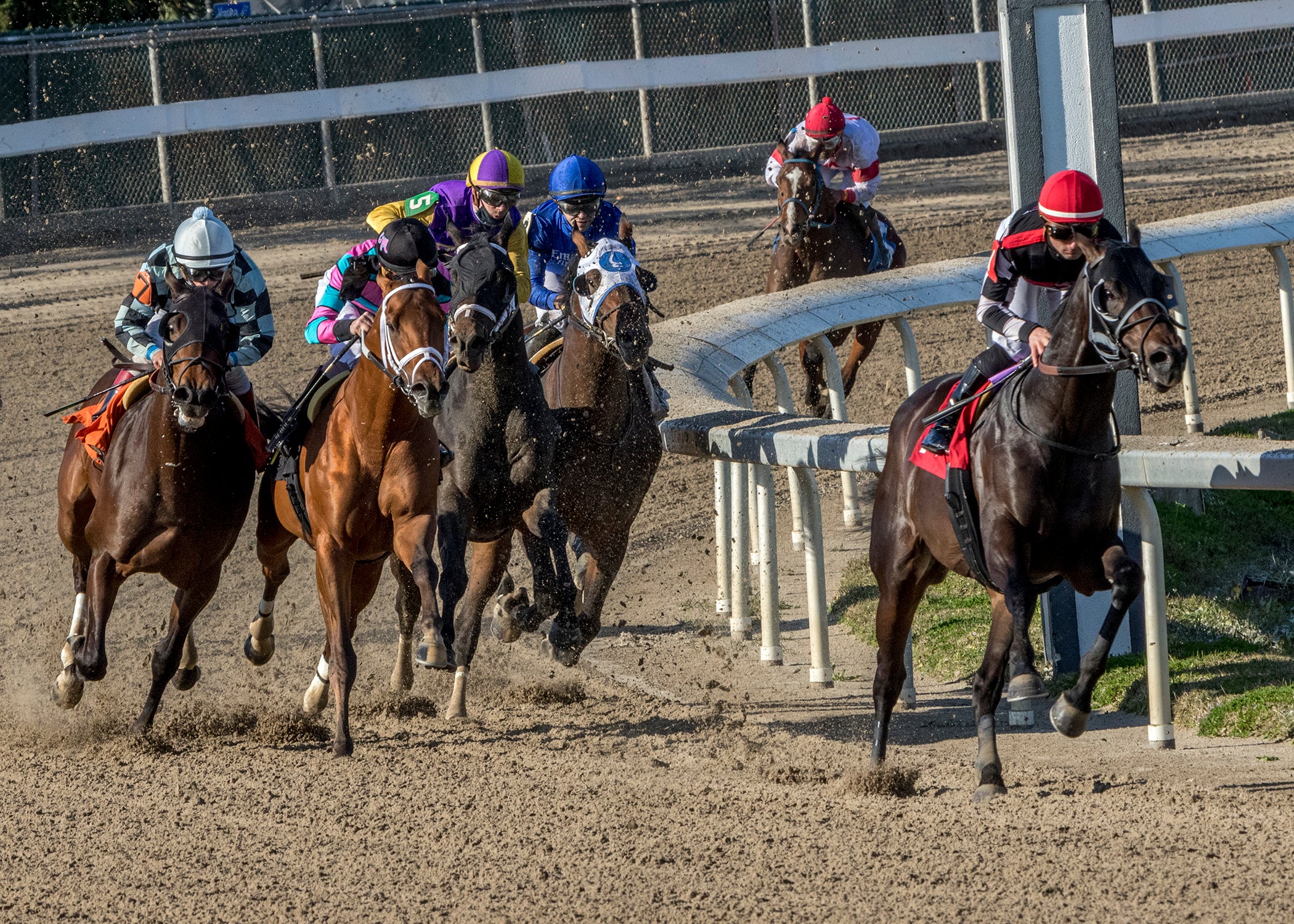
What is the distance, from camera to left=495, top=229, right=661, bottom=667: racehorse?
645 centimetres

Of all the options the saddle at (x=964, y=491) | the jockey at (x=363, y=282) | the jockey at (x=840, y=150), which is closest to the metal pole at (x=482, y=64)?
the jockey at (x=840, y=150)

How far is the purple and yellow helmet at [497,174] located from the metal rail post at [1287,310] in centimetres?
452

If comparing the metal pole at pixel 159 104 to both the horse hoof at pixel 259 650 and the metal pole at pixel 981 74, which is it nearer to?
the metal pole at pixel 981 74

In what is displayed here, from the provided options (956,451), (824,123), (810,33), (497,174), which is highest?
(810,33)

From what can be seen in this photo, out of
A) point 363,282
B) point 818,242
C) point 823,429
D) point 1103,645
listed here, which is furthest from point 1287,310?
point 363,282

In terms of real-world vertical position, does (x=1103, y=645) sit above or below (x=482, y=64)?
below

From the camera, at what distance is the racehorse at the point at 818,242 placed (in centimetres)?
998

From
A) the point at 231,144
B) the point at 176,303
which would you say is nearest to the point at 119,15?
the point at 231,144

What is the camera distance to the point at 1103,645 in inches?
190

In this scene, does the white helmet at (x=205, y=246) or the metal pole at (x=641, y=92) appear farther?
the metal pole at (x=641, y=92)

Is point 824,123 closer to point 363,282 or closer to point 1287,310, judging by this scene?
point 1287,310

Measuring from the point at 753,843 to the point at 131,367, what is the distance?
3.61m

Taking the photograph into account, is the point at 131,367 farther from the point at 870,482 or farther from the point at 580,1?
the point at 580,1

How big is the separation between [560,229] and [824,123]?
11.0 ft
